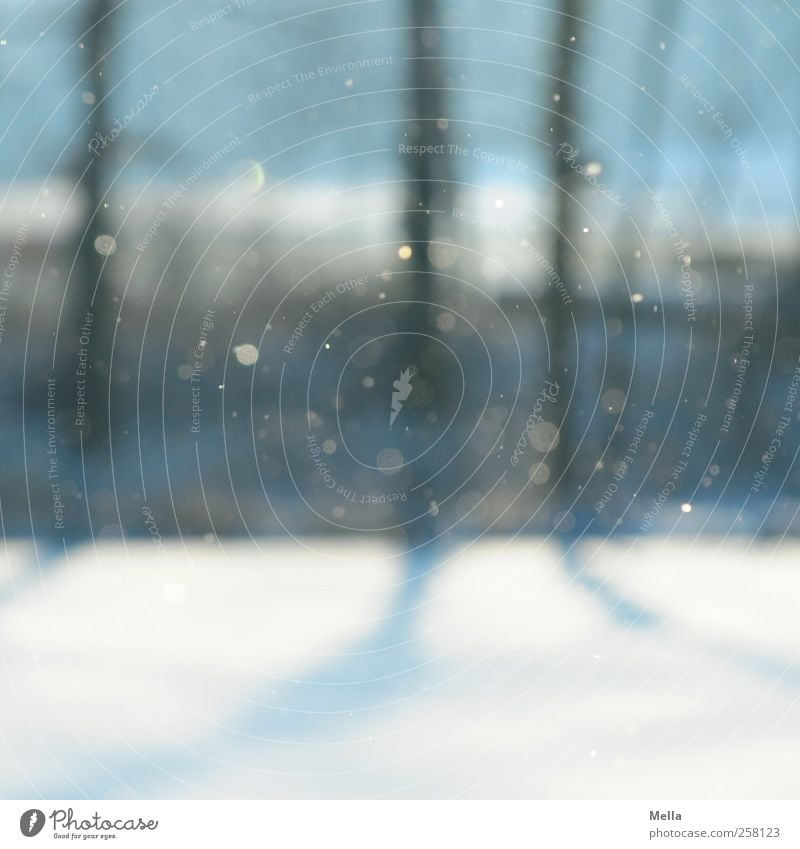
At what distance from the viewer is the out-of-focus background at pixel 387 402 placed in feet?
2.48

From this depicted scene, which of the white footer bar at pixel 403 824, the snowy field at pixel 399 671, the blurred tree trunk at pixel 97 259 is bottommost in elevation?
the white footer bar at pixel 403 824

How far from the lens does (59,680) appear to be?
0.76 m

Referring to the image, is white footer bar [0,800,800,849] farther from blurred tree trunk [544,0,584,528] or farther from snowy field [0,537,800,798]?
blurred tree trunk [544,0,584,528]

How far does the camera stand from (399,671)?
785mm

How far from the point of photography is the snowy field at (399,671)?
747 millimetres

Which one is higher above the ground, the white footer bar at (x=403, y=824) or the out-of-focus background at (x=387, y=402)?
the out-of-focus background at (x=387, y=402)

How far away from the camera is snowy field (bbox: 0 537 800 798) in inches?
29.4

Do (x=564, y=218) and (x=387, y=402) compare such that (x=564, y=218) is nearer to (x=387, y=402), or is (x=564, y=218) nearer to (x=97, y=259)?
(x=387, y=402)

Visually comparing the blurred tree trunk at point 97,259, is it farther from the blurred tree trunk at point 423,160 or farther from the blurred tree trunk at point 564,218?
the blurred tree trunk at point 564,218

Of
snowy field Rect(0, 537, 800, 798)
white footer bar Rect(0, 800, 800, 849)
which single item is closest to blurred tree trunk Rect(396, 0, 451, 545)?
snowy field Rect(0, 537, 800, 798)

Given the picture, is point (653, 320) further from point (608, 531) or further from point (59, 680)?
point (59, 680)

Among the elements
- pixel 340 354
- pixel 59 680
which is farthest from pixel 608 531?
pixel 59 680

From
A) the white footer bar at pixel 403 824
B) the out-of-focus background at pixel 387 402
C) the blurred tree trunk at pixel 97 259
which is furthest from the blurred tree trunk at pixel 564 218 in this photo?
the blurred tree trunk at pixel 97 259

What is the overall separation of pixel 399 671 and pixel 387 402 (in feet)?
0.81
